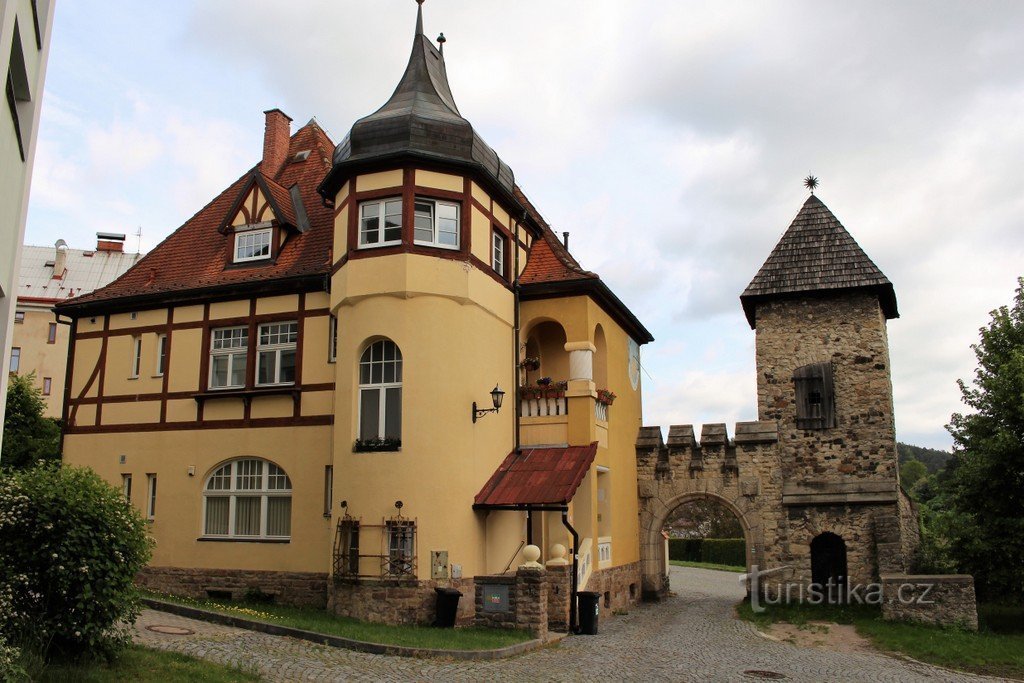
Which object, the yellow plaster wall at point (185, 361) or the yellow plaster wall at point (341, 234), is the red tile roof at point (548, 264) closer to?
the yellow plaster wall at point (341, 234)

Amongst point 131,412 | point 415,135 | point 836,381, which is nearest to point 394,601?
point 415,135

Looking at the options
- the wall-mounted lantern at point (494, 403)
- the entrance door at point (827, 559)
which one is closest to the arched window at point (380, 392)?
the wall-mounted lantern at point (494, 403)

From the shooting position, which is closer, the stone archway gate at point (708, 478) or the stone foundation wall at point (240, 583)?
the stone foundation wall at point (240, 583)

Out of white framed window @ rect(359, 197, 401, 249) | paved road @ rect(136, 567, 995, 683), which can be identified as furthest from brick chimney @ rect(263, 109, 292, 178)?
paved road @ rect(136, 567, 995, 683)

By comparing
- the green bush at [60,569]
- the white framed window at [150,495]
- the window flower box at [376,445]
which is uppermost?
the window flower box at [376,445]

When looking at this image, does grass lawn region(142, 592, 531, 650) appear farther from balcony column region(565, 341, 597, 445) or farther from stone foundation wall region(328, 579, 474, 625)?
balcony column region(565, 341, 597, 445)

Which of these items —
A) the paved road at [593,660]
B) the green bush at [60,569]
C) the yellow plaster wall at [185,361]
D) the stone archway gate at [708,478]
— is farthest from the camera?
the stone archway gate at [708,478]

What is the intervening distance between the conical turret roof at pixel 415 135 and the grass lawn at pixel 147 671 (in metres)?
10.2

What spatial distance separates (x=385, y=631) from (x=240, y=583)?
5.91 metres

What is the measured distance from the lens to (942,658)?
15.1 m

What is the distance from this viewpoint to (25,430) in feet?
86.7

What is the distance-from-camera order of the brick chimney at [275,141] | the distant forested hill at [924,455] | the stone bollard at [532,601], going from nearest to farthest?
the stone bollard at [532,601]
the brick chimney at [275,141]
the distant forested hill at [924,455]

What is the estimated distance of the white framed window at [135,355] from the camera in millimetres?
21703

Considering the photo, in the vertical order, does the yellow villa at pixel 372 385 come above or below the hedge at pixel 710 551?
above
